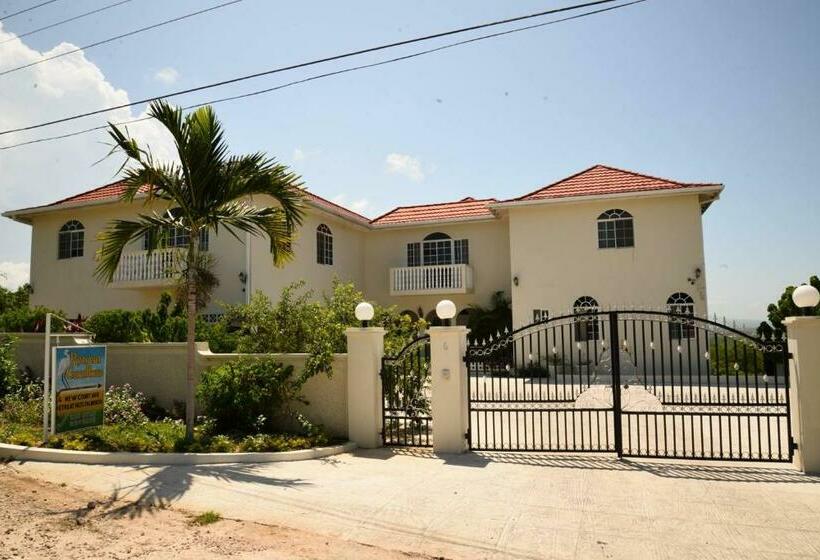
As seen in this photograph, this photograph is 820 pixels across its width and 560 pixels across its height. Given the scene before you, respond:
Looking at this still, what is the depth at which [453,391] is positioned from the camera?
8734 mm

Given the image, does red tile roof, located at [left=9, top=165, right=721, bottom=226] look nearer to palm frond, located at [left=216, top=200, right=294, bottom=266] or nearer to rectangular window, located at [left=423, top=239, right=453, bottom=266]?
rectangular window, located at [left=423, top=239, right=453, bottom=266]

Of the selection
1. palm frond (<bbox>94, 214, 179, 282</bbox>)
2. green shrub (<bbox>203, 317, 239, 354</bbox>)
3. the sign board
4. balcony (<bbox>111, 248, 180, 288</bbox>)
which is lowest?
the sign board

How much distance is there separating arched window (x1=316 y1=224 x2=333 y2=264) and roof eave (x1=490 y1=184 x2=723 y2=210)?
6022 millimetres

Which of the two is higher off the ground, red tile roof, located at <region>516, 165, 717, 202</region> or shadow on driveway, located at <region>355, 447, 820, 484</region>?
red tile roof, located at <region>516, 165, 717, 202</region>

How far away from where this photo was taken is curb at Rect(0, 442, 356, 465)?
8062 mm

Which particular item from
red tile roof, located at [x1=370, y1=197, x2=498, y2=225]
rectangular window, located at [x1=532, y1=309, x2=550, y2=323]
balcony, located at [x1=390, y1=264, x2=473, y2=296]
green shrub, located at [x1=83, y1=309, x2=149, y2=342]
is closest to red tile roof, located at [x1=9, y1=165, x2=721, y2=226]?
red tile roof, located at [x1=370, y1=197, x2=498, y2=225]

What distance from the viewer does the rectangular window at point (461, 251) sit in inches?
883

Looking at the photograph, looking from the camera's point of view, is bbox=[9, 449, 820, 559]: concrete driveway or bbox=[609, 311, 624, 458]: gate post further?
bbox=[609, 311, 624, 458]: gate post

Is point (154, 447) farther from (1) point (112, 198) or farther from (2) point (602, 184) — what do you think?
(2) point (602, 184)

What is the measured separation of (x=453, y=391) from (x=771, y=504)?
4.16 metres

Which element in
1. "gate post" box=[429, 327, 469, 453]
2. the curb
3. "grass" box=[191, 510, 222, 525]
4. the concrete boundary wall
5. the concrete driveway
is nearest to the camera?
the concrete driveway

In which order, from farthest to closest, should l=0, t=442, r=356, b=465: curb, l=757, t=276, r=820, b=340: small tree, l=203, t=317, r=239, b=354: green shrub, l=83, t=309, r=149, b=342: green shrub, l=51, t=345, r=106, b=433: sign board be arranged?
l=757, t=276, r=820, b=340: small tree < l=83, t=309, r=149, b=342: green shrub < l=203, t=317, r=239, b=354: green shrub < l=51, t=345, r=106, b=433: sign board < l=0, t=442, r=356, b=465: curb

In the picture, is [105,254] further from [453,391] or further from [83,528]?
[453,391]

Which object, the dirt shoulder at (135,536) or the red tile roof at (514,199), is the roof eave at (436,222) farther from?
the dirt shoulder at (135,536)
